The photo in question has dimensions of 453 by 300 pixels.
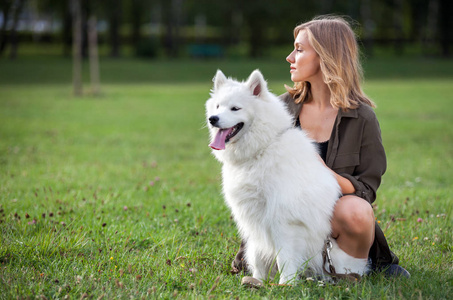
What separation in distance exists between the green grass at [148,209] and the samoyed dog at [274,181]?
0.90 ft

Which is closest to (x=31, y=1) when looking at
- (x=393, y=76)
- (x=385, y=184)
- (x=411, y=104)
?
(x=393, y=76)

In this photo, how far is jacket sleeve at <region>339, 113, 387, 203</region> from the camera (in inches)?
155

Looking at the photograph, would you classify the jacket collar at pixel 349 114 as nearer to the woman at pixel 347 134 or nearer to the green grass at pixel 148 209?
the woman at pixel 347 134

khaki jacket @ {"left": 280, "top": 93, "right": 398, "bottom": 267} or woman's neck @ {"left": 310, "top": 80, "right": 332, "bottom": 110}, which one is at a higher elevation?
woman's neck @ {"left": 310, "top": 80, "right": 332, "bottom": 110}

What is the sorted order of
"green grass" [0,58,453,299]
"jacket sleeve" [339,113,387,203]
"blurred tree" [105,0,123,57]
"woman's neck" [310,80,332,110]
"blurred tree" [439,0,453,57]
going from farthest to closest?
"blurred tree" [105,0,123,57], "blurred tree" [439,0,453,57], "woman's neck" [310,80,332,110], "jacket sleeve" [339,113,387,203], "green grass" [0,58,453,299]

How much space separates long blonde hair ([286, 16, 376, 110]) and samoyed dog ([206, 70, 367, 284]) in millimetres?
452

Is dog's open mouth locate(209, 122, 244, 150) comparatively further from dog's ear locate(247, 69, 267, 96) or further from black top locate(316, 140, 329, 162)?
black top locate(316, 140, 329, 162)

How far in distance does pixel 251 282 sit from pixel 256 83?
4.90 feet

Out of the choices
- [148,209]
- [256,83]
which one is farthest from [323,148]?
[148,209]

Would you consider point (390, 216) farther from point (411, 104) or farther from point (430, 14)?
point (430, 14)

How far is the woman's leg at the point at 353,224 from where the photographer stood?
12.2ft

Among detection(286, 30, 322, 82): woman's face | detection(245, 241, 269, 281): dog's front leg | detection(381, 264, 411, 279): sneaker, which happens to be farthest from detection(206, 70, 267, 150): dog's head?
detection(381, 264, 411, 279): sneaker

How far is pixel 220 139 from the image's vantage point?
3773 millimetres

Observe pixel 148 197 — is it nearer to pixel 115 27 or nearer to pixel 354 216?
pixel 354 216
